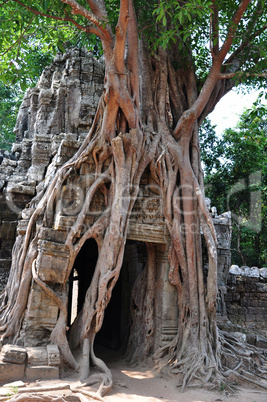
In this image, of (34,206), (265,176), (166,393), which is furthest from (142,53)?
(265,176)

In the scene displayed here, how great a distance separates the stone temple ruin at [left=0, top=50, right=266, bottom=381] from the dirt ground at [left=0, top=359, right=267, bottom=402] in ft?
1.71

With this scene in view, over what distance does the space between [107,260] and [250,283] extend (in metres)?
4.43

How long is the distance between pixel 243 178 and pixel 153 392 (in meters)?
8.03

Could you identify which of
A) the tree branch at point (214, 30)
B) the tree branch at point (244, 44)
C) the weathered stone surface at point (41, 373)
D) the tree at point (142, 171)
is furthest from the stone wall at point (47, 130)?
the tree branch at point (244, 44)

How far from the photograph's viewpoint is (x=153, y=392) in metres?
4.58

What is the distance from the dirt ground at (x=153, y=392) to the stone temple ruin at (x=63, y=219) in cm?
52

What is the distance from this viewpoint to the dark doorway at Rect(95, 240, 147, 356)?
21.8ft

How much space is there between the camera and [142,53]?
21.9 ft

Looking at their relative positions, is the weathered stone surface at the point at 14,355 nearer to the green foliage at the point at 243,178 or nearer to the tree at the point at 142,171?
the tree at the point at 142,171

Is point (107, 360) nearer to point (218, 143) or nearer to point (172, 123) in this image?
point (172, 123)

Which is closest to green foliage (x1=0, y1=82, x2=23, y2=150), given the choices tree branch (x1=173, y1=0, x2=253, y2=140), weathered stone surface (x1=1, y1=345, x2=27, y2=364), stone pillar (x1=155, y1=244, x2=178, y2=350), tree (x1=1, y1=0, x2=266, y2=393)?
tree (x1=1, y1=0, x2=266, y2=393)

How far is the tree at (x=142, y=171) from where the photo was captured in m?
4.99

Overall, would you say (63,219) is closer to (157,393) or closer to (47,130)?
(157,393)

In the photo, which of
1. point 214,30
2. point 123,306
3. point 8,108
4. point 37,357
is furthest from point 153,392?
point 8,108
